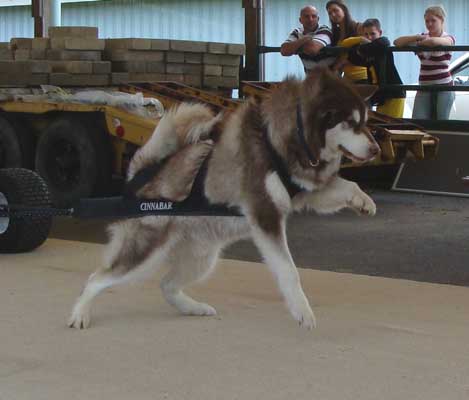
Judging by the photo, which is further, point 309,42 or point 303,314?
point 309,42

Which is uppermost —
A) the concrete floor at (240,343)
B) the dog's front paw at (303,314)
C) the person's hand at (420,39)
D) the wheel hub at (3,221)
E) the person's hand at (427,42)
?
the person's hand at (420,39)

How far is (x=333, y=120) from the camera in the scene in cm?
564

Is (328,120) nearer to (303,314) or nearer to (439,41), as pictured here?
(303,314)

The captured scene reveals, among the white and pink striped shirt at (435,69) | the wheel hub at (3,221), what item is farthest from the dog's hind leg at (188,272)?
the white and pink striped shirt at (435,69)

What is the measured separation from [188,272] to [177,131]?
82cm

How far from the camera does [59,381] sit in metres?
5.03

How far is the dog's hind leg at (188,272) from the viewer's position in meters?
6.08

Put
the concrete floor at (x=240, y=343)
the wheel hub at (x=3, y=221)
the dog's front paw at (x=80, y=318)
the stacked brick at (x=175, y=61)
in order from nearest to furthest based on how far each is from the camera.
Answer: the concrete floor at (x=240, y=343) < the dog's front paw at (x=80, y=318) < the wheel hub at (x=3, y=221) < the stacked brick at (x=175, y=61)

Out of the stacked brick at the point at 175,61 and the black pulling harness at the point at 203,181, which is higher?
the stacked brick at the point at 175,61

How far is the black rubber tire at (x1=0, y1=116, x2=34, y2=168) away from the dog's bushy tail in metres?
4.92

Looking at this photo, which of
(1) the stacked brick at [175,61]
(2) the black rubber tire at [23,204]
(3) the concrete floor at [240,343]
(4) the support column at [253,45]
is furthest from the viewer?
(4) the support column at [253,45]

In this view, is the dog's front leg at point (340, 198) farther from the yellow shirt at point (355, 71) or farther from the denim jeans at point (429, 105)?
the denim jeans at point (429, 105)

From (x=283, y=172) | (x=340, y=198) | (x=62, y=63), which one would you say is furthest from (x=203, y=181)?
(x=62, y=63)

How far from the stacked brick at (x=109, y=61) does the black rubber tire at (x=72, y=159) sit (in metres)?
0.75
